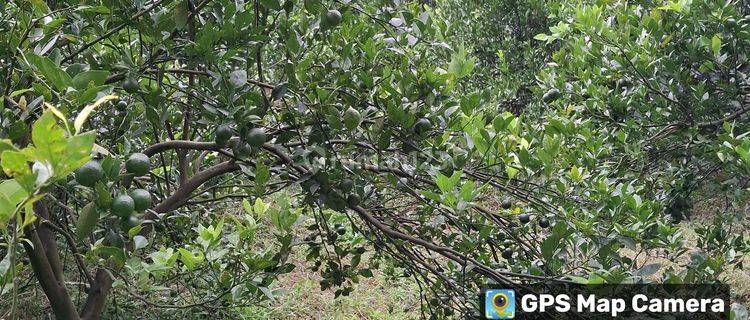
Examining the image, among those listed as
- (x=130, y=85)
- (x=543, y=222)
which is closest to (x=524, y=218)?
(x=543, y=222)

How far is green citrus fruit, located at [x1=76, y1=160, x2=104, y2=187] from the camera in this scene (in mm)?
1180

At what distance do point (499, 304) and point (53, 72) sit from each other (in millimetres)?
1461

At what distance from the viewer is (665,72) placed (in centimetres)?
289

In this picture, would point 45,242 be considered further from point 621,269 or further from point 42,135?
point 621,269

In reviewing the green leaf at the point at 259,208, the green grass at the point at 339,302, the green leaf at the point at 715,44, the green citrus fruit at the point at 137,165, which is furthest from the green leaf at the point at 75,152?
the green grass at the point at 339,302

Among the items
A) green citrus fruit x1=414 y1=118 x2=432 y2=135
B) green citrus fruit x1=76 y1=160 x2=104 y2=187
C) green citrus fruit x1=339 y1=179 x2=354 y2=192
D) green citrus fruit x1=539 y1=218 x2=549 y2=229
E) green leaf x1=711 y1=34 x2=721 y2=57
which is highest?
green leaf x1=711 y1=34 x2=721 y2=57

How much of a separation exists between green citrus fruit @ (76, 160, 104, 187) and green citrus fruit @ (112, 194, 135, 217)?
0.06m

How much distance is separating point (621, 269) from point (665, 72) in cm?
153

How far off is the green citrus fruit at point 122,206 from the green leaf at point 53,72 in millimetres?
238

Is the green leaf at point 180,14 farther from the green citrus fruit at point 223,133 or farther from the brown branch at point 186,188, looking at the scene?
the brown branch at point 186,188

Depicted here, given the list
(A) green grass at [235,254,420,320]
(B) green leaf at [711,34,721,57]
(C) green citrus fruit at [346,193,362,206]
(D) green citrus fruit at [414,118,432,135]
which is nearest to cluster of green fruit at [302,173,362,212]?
(C) green citrus fruit at [346,193,362,206]

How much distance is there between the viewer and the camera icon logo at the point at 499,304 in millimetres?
2039

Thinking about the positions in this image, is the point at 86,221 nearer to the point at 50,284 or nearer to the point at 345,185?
the point at 345,185

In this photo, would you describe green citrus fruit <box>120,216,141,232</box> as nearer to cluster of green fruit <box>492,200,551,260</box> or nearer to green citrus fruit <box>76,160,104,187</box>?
green citrus fruit <box>76,160,104,187</box>
